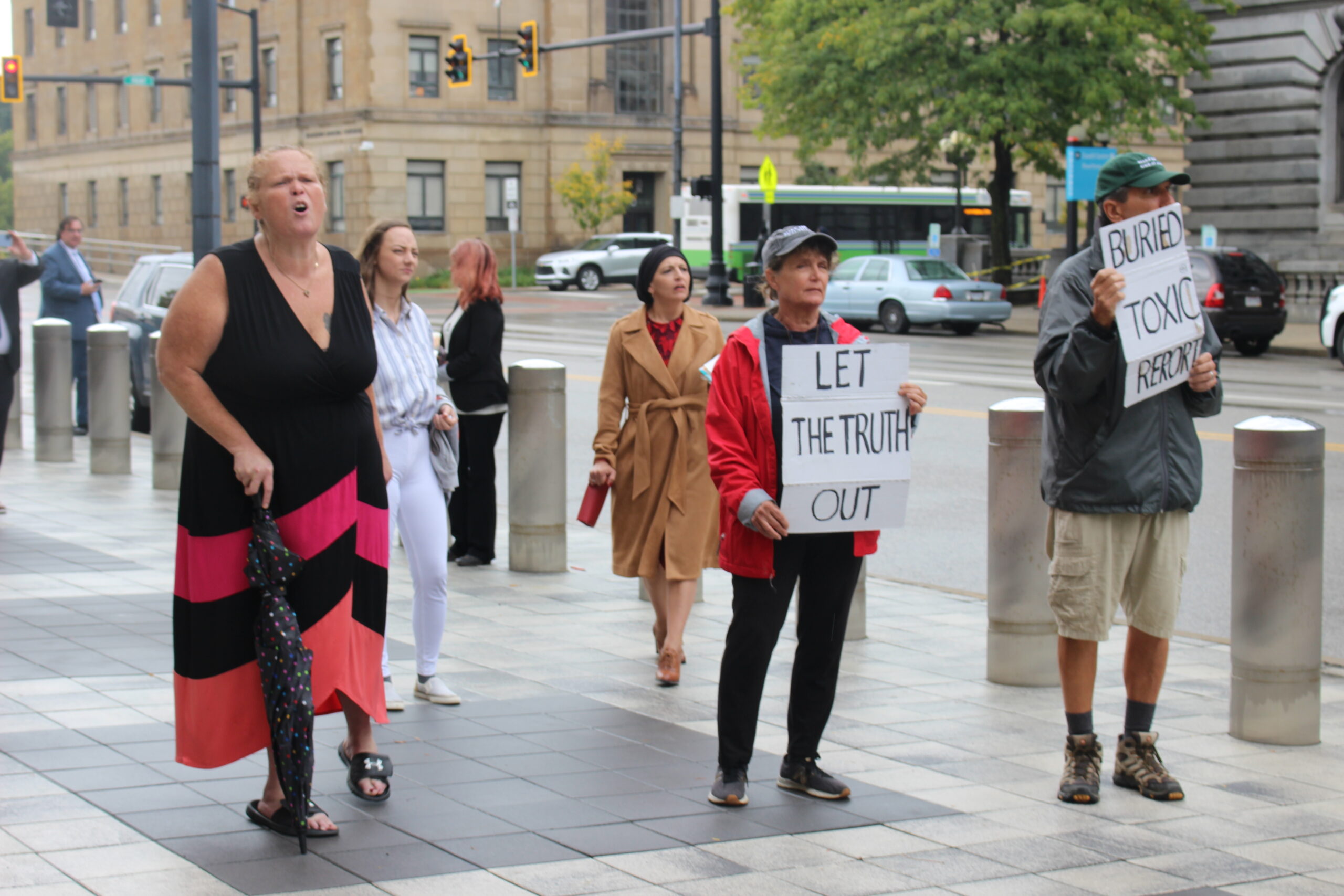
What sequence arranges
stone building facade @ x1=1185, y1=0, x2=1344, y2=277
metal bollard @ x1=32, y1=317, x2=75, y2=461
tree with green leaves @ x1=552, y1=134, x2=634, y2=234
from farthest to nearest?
tree with green leaves @ x1=552, y1=134, x2=634, y2=234
stone building facade @ x1=1185, y1=0, x2=1344, y2=277
metal bollard @ x1=32, y1=317, x2=75, y2=461

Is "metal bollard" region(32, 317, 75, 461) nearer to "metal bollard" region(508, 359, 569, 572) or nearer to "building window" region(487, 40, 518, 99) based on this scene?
"metal bollard" region(508, 359, 569, 572)

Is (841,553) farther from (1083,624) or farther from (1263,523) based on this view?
(1263,523)

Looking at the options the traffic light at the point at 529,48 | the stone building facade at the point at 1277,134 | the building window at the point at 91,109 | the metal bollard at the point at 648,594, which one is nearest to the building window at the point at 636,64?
the building window at the point at 91,109

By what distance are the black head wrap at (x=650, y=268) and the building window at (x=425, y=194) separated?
165 ft

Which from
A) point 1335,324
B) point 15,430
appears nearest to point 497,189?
point 1335,324

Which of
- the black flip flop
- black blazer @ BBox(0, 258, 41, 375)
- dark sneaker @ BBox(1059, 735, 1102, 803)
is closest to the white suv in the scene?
black blazer @ BBox(0, 258, 41, 375)

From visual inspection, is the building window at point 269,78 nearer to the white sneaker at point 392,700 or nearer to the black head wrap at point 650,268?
the black head wrap at point 650,268

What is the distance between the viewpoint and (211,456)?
4.50 meters

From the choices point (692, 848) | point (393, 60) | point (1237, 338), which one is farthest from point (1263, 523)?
point (393, 60)

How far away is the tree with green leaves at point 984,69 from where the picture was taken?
108 feet

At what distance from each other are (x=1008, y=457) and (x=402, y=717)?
2.57 m

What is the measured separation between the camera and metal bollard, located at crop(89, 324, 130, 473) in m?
13.1

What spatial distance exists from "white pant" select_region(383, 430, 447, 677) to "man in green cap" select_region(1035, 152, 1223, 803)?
7.67 ft

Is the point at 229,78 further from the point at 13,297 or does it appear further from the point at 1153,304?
the point at 1153,304
